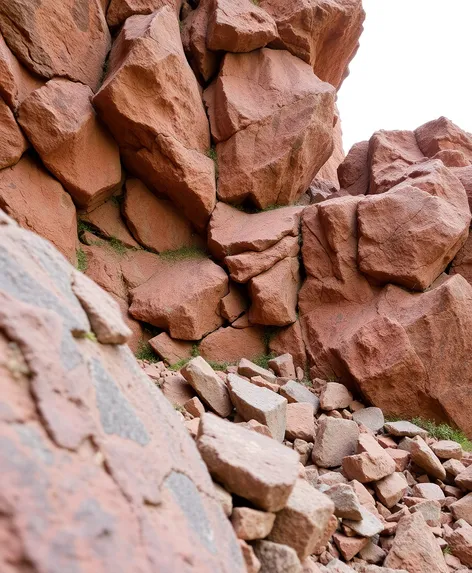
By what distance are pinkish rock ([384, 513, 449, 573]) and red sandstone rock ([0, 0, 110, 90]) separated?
24.9 ft

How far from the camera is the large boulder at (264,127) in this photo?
26.9 feet

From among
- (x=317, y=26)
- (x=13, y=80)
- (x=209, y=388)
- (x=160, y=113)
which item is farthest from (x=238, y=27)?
(x=209, y=388)

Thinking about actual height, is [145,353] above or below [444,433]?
below

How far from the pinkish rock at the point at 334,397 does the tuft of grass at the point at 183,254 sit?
336 centimetres

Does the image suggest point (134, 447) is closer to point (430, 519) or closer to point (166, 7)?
point (430, 519)

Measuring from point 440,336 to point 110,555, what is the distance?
5.76m

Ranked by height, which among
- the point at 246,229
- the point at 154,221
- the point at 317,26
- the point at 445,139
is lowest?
the point at 154,221

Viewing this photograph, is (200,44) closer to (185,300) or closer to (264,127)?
(264,127)

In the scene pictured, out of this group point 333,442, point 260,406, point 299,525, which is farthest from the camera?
point 333,442

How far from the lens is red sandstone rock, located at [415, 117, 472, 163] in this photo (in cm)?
930

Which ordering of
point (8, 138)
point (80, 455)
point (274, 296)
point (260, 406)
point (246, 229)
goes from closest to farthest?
point (80, 455) → point (260, 406) → point (8, 138) → point (274, 296) → point (246, 229)

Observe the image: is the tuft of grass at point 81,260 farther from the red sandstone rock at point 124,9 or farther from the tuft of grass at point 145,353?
the red sandstone rock at point 124,9

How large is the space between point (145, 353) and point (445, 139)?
7531mm

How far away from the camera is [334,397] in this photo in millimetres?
6062
